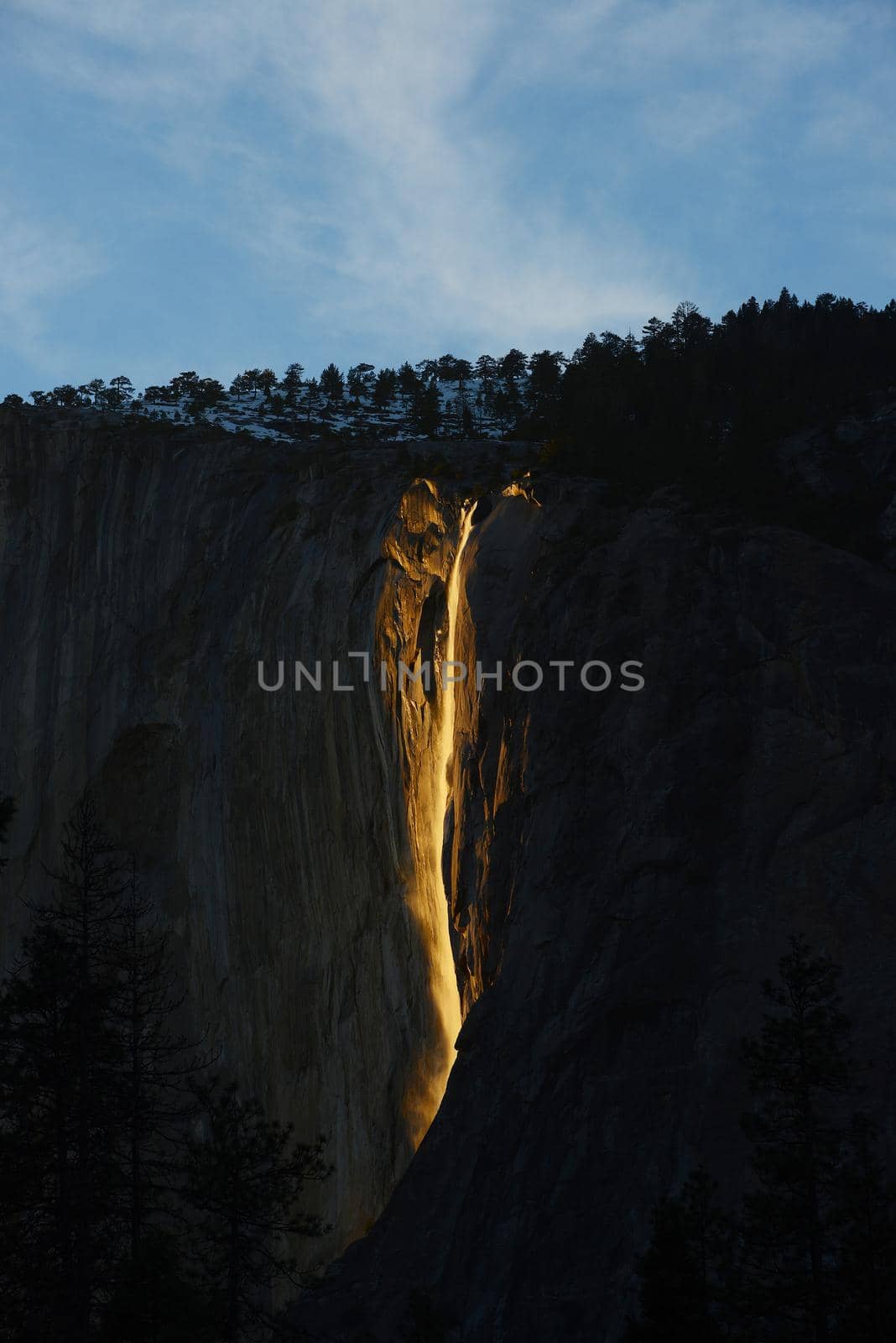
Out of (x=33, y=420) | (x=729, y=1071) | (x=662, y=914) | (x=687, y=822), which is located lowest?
(x=729, y=1071)

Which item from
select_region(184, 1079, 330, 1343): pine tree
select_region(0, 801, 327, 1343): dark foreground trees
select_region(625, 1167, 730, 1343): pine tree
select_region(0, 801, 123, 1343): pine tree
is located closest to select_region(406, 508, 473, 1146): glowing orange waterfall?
select_region(0, 801, 327, 1343): dark foreground trees

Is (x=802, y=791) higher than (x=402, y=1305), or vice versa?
(x=802, y=791)

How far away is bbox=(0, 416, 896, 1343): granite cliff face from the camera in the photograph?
2514 centimetres

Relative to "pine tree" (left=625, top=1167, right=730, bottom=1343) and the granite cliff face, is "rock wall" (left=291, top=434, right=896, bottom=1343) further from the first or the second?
"pine tree" (left=625, top=1167, right=730, bottom=1343)

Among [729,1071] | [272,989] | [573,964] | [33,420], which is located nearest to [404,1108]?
[272,989]

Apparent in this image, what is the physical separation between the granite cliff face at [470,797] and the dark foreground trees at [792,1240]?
9.61ft

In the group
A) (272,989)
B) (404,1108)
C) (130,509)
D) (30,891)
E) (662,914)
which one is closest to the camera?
(662,914)

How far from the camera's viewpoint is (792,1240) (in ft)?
63.3

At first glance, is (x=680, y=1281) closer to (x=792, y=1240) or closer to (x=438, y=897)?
(x=792, y=1240)

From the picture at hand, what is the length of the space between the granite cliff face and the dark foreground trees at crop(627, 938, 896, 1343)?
2.93m

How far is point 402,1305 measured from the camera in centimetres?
2416

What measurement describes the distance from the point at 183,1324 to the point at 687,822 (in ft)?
45.3

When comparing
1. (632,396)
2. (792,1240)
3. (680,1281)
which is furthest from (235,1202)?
(632,396)

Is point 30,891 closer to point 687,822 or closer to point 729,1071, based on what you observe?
point 687,822
